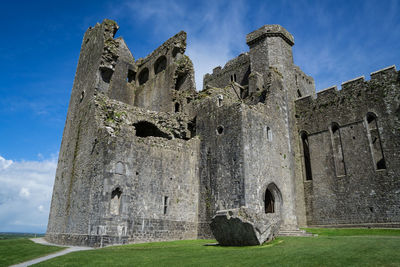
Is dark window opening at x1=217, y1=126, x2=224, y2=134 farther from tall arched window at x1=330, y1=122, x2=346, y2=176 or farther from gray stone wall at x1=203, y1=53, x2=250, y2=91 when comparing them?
gray stone wall at x1=203, y1=53, x2=250, y2=91

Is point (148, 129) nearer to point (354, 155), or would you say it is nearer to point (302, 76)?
point (354, 155)

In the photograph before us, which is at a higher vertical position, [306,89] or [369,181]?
[306,89]

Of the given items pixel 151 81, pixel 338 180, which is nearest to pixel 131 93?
pixel 151 81

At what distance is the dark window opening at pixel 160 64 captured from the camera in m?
28.9

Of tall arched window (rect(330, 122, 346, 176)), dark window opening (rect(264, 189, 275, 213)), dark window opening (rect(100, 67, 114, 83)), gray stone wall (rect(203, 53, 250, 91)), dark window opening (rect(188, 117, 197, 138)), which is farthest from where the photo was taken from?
gray stone wall (rect(203, 53, 250, 91))

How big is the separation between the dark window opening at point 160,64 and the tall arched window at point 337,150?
15.8m

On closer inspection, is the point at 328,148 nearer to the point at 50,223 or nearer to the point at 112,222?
the point at 112,222

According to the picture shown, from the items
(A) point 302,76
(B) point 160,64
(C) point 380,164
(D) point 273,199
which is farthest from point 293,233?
(A) point 302,76

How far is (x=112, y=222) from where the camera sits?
14.9 metres

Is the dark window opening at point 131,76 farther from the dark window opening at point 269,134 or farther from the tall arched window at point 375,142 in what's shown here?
the tall arched window at point 375,142

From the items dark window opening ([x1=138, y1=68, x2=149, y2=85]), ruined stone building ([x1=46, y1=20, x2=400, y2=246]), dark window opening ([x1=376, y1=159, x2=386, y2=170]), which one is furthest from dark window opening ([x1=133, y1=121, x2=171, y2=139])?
dark window opening ([x1=376, y1=159, x2=386, y2=170])

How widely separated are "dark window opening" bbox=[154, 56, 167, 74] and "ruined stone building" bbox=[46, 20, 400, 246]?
303 cm

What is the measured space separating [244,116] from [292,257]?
432 inches

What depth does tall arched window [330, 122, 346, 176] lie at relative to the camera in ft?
71.3
